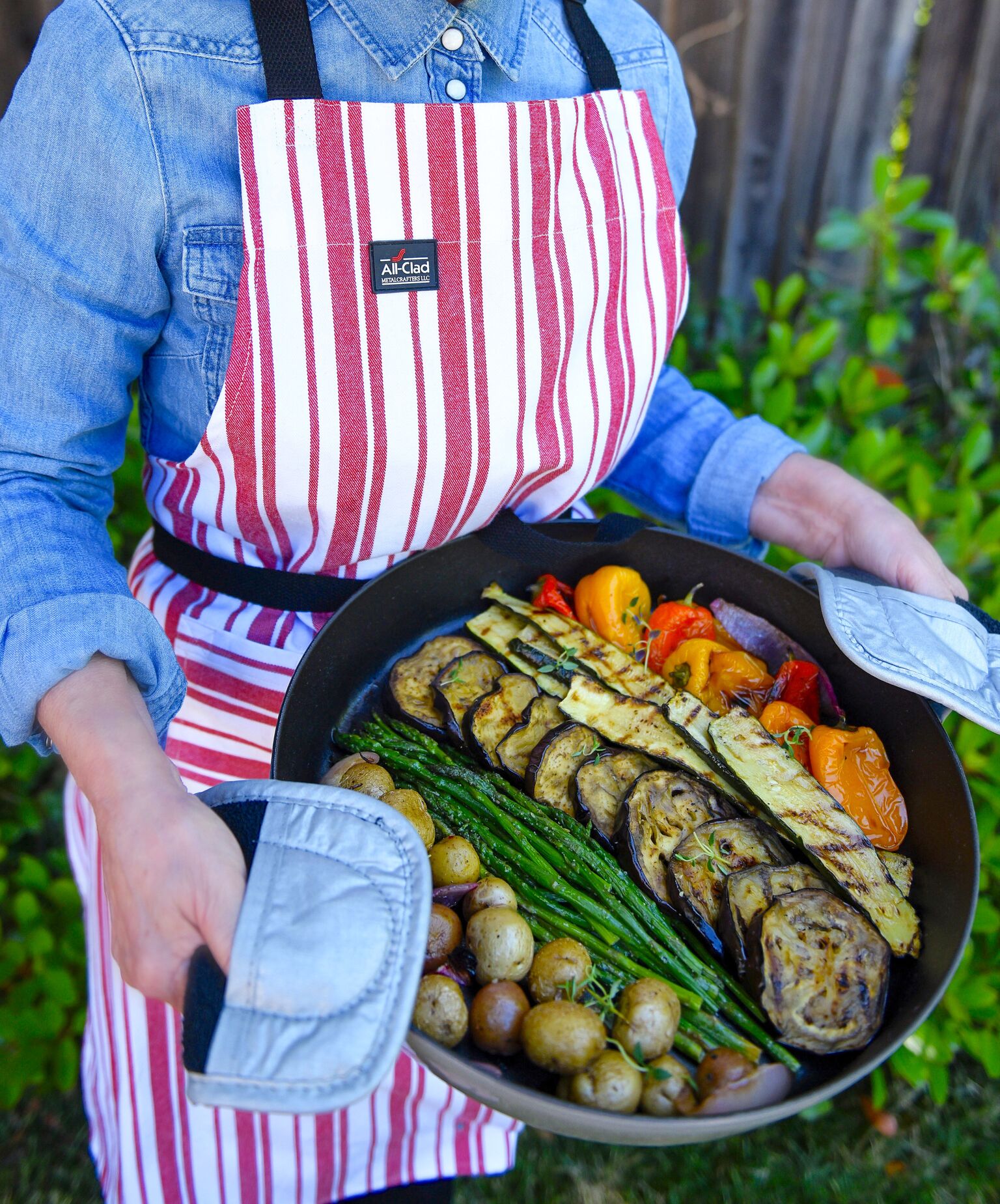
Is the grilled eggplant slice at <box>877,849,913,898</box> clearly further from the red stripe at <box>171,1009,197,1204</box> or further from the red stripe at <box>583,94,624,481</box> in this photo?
the red stripe at <box>171,1009,197,1204</box>

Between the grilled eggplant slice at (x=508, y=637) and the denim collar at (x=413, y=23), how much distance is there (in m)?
1.06

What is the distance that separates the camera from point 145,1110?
1876 millimetres

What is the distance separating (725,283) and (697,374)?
0.91 m

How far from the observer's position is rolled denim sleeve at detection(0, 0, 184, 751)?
4.45 feet

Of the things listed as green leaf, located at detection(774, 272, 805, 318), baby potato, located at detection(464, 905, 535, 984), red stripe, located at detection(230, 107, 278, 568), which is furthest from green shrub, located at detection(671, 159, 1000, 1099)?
red stripe, located at detection(230, 107, 278, 568)

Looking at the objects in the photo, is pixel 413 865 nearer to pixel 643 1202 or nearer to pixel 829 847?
pixel 829 847

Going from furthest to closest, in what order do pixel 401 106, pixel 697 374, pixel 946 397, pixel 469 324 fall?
pixel 946 397 → pixel 697 374 → pixel 469 324 → pixel 401 106

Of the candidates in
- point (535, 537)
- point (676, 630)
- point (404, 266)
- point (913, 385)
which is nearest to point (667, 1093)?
point (676, 630)

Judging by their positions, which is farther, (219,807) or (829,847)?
(829,847)

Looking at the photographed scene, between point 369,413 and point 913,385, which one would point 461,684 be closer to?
point 369,413

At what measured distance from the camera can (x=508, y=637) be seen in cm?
197

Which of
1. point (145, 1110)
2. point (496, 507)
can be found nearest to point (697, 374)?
point (496, 507)

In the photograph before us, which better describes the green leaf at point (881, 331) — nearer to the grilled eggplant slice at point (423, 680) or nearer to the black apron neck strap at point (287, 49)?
the grilled eggplant slice at point (423, 680)

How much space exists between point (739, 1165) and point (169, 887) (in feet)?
8.39
